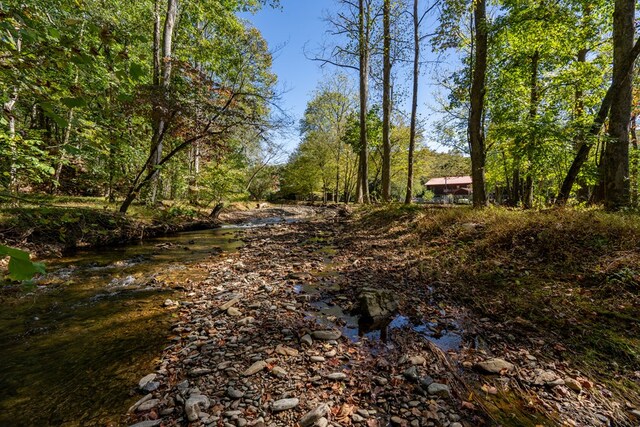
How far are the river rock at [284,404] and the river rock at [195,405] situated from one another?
0.62 metres

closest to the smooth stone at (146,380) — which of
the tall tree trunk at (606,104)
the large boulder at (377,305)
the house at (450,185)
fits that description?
the large boulder at (377,305)

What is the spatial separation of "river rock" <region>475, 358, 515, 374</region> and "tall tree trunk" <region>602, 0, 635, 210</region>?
21.2ft

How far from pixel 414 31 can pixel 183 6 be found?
41.5 feet

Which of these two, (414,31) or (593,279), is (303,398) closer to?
(593,279)

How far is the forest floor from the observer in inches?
100

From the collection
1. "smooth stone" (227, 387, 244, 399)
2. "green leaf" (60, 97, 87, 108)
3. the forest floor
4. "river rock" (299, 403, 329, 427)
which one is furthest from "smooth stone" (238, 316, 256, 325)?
"green leaf" (60, 97, 87, 108)

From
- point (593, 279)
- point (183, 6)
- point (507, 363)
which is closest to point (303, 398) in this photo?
point (507, 363)

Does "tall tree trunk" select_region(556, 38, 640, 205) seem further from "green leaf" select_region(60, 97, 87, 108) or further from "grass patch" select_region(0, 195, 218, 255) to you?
"grass patch" select_region(0, 195, 218, 255)

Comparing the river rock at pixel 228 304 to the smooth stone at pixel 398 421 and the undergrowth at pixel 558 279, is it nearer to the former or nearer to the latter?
the smooth stone at pixel 398 421

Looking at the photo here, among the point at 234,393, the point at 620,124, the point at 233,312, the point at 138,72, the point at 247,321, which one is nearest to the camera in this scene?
the point at 138,72

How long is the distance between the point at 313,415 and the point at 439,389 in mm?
1291

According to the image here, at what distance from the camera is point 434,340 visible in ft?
11.7

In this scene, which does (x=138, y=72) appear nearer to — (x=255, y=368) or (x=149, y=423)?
(x=149, y=423)

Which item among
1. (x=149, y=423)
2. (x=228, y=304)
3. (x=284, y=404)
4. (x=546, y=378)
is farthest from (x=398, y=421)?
(x=228, y=304)
